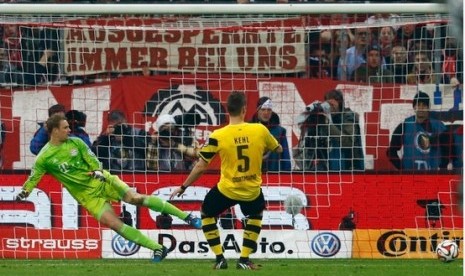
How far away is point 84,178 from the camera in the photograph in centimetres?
1544

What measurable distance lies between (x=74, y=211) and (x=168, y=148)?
1482mm

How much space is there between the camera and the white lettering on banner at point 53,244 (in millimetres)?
16984

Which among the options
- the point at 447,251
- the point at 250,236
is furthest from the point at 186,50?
the point at 447,251

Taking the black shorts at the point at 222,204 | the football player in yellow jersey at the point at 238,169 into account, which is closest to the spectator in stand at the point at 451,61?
the football player in yellow jersey at the point at 238,169

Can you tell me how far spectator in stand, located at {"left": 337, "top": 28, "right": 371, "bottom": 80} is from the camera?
17578 mm

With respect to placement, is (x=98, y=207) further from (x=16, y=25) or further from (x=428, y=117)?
(x=428, y=117)

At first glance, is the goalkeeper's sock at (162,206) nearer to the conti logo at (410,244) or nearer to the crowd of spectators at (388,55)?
the conti logo at (410,244)

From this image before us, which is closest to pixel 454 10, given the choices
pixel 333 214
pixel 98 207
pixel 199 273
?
pixel 199 273

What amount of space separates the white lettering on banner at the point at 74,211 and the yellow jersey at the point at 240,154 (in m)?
2.48

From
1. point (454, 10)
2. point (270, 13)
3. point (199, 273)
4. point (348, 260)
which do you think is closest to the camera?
point (454, 10)

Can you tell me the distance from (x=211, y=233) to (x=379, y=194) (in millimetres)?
3128

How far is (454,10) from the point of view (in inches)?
303

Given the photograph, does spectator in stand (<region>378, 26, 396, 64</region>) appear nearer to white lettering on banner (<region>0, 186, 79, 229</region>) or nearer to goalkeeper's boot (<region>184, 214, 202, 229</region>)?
goalkeeper's boot (<region>184, 214, 202, 229</region>)

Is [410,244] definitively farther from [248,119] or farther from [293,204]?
[248,119]
